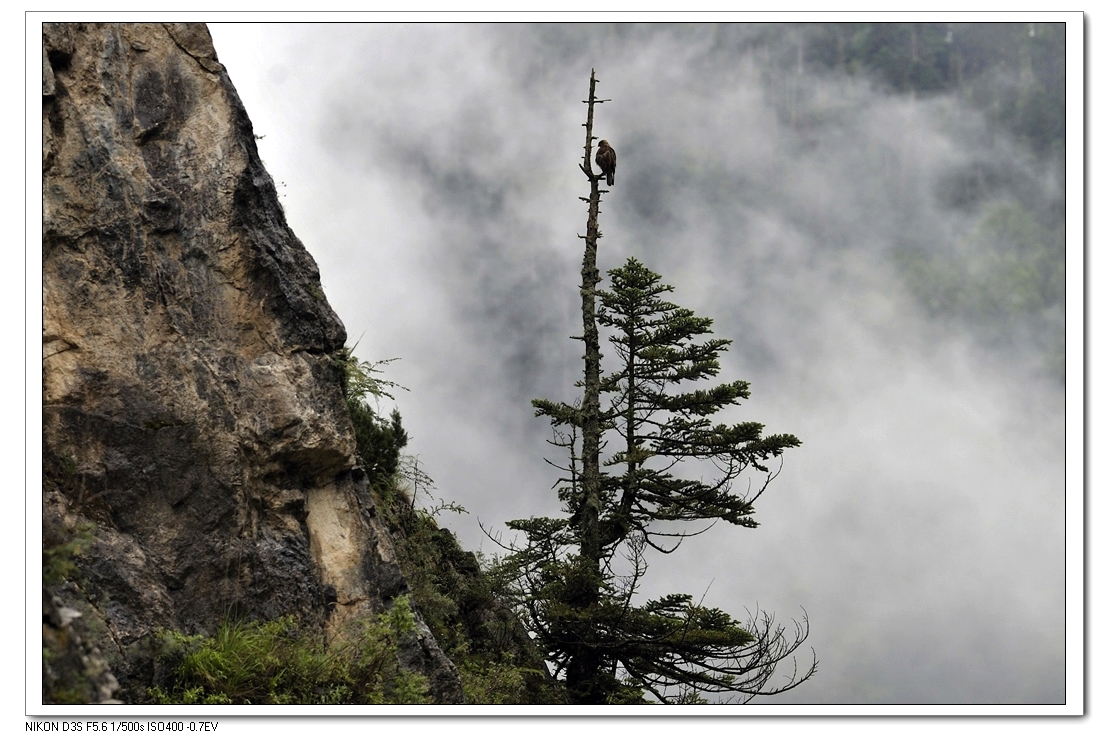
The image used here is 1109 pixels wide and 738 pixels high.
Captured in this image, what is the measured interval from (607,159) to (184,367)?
8.62 m

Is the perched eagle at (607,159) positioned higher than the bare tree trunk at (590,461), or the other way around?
the perched eagle at (607,159)

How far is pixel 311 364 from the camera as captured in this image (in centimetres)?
1180

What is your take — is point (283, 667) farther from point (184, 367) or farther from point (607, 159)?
point (607, 159)

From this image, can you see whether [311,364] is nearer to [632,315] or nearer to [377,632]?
[377,632]

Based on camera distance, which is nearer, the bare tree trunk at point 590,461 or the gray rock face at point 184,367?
the gray rock face at point 184,367

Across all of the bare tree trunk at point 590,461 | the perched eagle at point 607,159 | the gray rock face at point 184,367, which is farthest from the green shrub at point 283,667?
the perched eagle at point 607,159

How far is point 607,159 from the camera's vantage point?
16703 mm

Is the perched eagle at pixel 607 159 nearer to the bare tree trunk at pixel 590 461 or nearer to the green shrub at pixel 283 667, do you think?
the bare tree trunk at pixel 590 461

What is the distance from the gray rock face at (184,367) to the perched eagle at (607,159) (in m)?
6.18

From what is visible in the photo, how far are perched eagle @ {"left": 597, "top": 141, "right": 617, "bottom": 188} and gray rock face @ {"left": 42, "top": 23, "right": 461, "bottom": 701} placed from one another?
618cm

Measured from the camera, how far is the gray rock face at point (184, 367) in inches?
390
